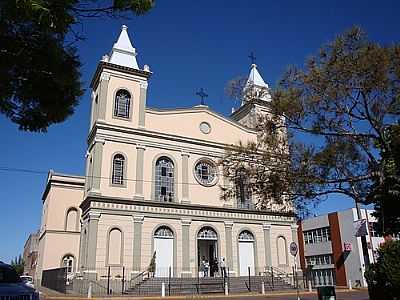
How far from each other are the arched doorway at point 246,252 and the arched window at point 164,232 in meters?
5.87

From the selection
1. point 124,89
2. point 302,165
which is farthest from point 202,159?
point 302,165

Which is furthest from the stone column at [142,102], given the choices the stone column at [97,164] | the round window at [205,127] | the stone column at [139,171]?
the round window at [205,127]

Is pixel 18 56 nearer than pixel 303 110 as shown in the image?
Yes

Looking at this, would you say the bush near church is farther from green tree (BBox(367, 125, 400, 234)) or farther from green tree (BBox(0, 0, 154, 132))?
green tree (BBox(0, 0, 154, 132))

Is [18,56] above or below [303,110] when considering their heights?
below

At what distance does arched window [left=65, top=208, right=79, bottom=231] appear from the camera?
114 ft

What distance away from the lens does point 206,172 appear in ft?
102

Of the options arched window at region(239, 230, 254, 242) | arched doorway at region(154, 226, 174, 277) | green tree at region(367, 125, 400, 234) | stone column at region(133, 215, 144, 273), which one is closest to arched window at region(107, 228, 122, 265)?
stone column at region(133, 215, 144, 273)

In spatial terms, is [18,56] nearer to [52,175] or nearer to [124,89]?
[124,89]

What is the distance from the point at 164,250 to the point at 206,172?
289 inches

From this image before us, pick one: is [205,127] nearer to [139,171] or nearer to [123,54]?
[139,171]

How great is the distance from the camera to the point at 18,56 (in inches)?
259

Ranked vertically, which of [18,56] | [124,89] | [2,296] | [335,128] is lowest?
[2,296]

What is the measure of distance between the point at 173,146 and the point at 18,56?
23.5 m
